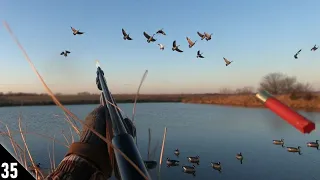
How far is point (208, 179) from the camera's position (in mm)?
12852

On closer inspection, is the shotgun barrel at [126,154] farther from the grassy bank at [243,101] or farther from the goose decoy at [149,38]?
the grassy bank at [243,101]

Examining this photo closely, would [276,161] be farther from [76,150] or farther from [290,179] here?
[76,150]

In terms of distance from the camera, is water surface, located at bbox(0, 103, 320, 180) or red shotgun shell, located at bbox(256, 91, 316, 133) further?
water surface, located at bbox(0, 103, 320, 180)

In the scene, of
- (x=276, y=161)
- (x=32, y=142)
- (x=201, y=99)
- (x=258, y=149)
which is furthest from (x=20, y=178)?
(x=201, y=99)

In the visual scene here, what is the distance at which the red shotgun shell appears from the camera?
0.46 metres

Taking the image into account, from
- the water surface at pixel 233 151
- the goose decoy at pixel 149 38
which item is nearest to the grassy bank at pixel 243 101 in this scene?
the water surface at pixel 233 151

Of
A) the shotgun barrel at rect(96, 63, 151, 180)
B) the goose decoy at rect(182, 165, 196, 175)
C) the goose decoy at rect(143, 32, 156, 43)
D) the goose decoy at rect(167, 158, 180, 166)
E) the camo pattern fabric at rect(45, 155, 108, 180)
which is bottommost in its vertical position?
the goose decoy at rect(182, 165, 196, 175)

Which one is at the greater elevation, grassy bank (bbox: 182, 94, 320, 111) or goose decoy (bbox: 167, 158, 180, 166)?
grassy bank (bbox: 182, 94, 320, 111)

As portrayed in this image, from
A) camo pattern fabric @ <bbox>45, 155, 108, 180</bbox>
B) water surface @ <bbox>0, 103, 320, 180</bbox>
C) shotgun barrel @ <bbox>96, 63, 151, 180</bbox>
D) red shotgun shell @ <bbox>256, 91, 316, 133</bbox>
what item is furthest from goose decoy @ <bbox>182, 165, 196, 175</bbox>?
red shotgun shell @ <bbox>256, 91, 316, 133</bbox>

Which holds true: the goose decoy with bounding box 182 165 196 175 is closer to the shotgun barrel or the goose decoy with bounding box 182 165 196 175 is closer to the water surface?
the water surface

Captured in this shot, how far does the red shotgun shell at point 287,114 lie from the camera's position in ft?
1.50

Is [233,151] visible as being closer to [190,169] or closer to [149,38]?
[190,169]

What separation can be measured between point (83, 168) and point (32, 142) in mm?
18559

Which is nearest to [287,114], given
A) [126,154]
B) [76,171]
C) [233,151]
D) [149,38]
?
[126,154]
